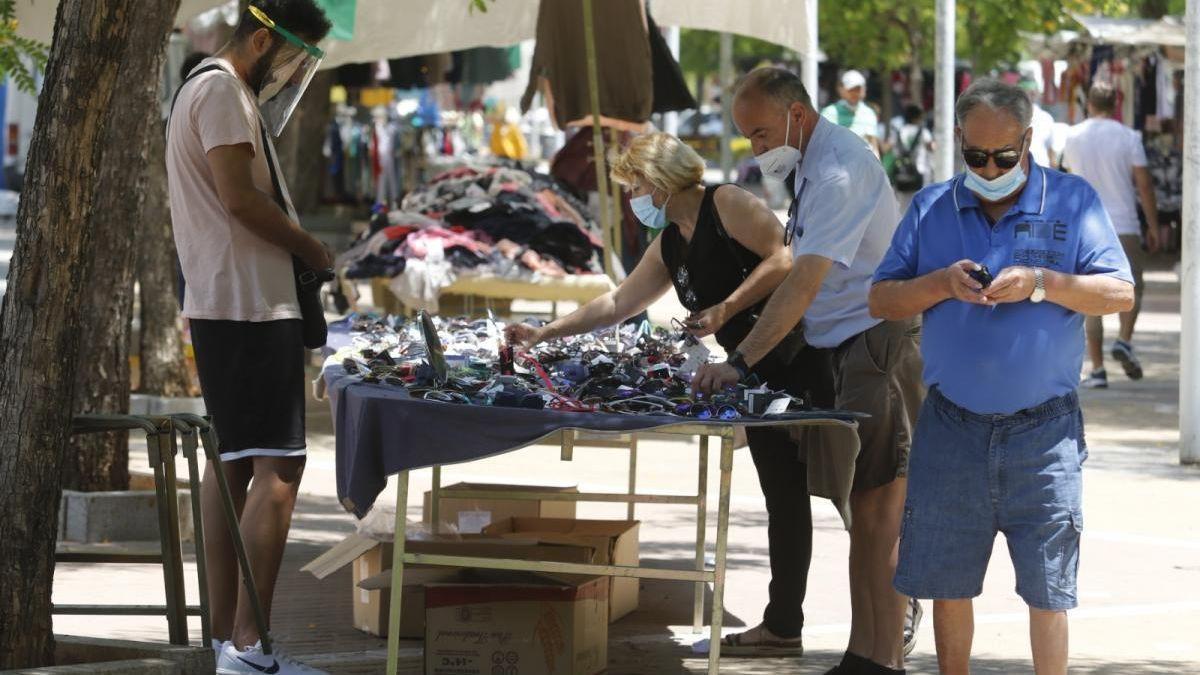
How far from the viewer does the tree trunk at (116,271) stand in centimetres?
812

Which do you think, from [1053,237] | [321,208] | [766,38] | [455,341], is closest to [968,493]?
[1053,237]

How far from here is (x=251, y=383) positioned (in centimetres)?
573

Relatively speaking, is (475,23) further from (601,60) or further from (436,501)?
(436,501)

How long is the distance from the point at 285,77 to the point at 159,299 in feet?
18.5

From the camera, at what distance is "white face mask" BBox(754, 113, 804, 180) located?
600cm

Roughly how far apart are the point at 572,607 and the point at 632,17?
21.6 feet

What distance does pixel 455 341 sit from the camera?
6.84 metres

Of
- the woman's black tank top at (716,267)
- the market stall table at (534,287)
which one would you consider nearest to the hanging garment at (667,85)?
the market stall table at (534,287)

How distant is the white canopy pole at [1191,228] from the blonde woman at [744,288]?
189 inches

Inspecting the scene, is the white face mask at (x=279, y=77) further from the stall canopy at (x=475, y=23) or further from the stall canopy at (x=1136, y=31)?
the stall canopy at (x=1136, y=31)

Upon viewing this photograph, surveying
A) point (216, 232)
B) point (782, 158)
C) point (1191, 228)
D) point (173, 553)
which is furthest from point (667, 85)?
point (173, 553)

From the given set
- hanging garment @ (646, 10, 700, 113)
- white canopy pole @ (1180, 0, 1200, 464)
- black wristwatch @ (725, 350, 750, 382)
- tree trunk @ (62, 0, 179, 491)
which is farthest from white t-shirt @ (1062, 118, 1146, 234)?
black wristwatch @ (725, 350, 750, 382)

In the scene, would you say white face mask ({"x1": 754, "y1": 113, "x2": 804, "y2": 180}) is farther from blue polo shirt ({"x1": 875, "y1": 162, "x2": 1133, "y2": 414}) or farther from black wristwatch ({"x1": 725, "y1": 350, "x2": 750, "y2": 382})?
blue polo shirt ({"x1": 875, "y1": 162, "x2": 1133, "y2": 414})

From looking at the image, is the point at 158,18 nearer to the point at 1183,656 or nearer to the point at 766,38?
the point at 766,38
